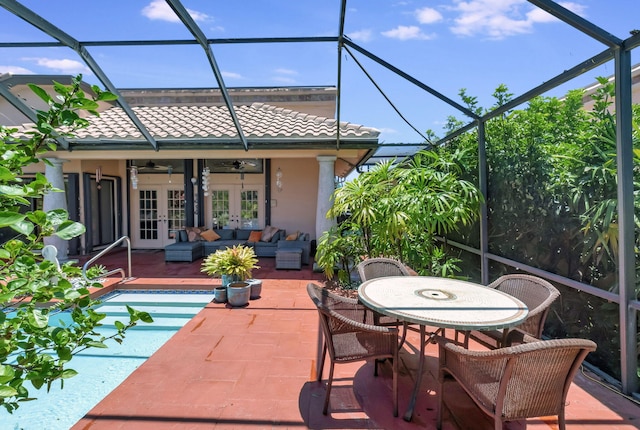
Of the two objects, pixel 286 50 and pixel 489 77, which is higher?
pixel 286 50

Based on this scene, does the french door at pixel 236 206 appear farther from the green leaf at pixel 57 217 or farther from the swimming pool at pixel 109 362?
the green leaf at pixel 57 217

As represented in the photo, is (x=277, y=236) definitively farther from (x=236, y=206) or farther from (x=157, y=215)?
(x=157, y=215)

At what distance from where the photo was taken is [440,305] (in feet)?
9.26

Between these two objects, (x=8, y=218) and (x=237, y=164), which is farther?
(x=237, y=164)

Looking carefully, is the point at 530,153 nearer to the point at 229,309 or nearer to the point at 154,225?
the point at 229,309

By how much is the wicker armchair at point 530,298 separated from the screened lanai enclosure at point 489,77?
48 cm

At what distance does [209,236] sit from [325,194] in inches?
172

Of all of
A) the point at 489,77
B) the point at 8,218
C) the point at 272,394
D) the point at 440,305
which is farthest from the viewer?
the point at 489,77

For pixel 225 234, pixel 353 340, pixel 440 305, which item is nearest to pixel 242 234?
pixel 225 234

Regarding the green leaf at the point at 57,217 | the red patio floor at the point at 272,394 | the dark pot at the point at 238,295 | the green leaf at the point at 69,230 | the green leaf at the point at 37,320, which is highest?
the green leaf at the point at 57,217

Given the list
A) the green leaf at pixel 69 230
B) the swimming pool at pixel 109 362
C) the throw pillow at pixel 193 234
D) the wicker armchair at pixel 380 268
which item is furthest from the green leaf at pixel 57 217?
the throw pillow at pixel 193 234

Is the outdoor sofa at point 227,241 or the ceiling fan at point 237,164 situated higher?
the ceiling fan at point 237,164

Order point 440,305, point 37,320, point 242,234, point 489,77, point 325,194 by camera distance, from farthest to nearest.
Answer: point 242,234 → point 325,194 → point 489,77 → point 440,305 → point 37,320

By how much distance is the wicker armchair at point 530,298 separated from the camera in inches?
116
